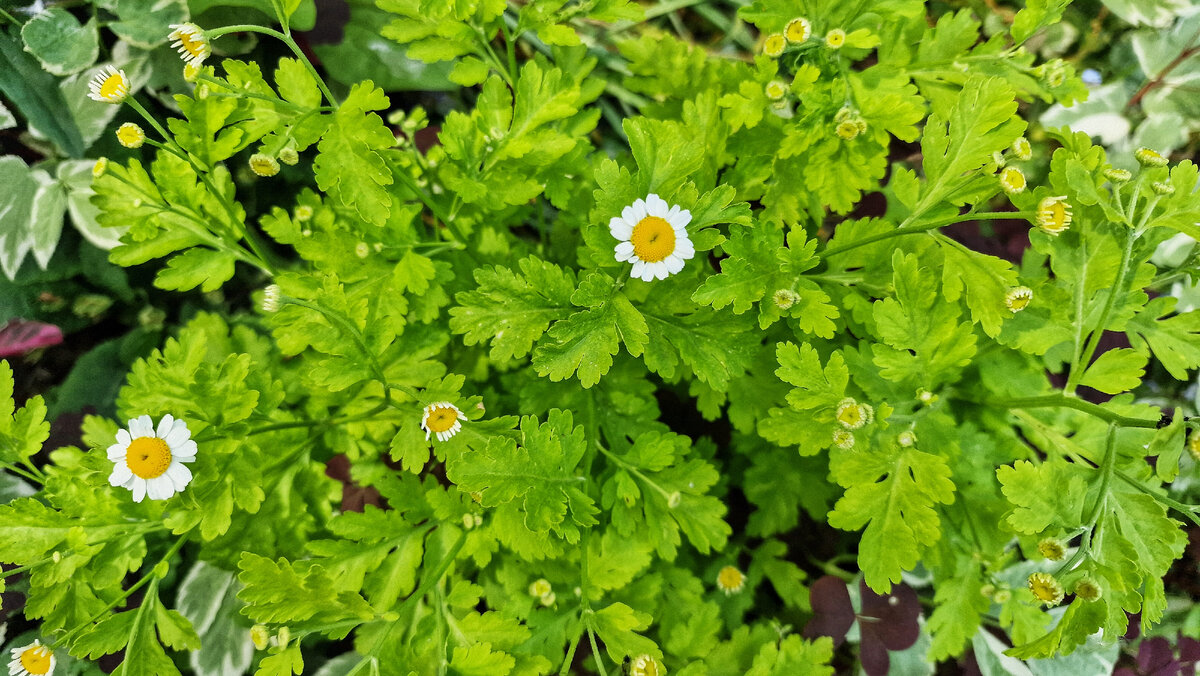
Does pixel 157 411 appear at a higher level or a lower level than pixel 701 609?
higher

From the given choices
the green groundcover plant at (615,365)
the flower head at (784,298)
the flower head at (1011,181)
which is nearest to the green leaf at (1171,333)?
the green groundcover plant at (615,365)

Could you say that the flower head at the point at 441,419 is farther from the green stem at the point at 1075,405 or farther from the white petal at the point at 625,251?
the green stem at the point at 1075,405

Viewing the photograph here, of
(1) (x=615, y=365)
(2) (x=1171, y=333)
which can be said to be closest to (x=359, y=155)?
(1) (x=615, y=365)

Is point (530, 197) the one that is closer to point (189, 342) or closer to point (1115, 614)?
point (189, 342)

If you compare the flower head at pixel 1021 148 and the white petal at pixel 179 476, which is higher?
the flower head at pixel 1021 148

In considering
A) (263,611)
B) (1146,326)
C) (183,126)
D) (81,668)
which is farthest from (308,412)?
(1146,326)

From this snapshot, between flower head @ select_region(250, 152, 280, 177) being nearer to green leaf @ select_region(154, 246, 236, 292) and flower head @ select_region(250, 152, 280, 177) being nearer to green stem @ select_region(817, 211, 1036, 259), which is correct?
green leaf @ select_region(154, 246, 236, 292)

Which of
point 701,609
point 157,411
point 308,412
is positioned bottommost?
point 701,609
